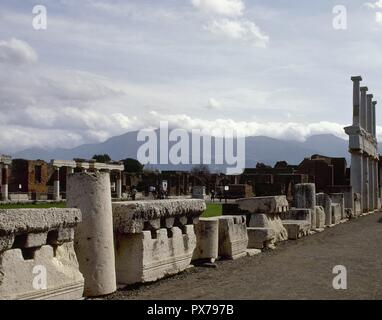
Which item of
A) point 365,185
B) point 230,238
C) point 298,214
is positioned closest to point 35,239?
point 230,238

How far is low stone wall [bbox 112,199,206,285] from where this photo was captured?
843 centimetres

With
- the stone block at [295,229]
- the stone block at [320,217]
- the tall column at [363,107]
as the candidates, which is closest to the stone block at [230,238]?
the stone block at [295,229]

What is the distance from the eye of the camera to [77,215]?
7203 mm

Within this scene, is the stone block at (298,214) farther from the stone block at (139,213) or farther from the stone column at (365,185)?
the stone column at (365,185)

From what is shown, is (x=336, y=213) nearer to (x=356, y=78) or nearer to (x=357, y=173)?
(x=357, y=173)

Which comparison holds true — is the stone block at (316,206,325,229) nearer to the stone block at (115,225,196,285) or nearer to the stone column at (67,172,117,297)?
the stone block at (115,225,196,285)

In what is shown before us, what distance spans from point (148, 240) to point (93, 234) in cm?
122

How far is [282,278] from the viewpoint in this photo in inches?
374

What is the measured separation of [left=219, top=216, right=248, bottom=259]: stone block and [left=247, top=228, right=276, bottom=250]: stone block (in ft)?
4.99

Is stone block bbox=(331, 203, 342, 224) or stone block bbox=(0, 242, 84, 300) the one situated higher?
stone block bbox=(0, 242, 84, 300)

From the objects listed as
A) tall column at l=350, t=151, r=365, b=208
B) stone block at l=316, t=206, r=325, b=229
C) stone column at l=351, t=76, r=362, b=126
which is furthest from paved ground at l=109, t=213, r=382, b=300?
tall column at l=350, t=151, r=365, b=208
